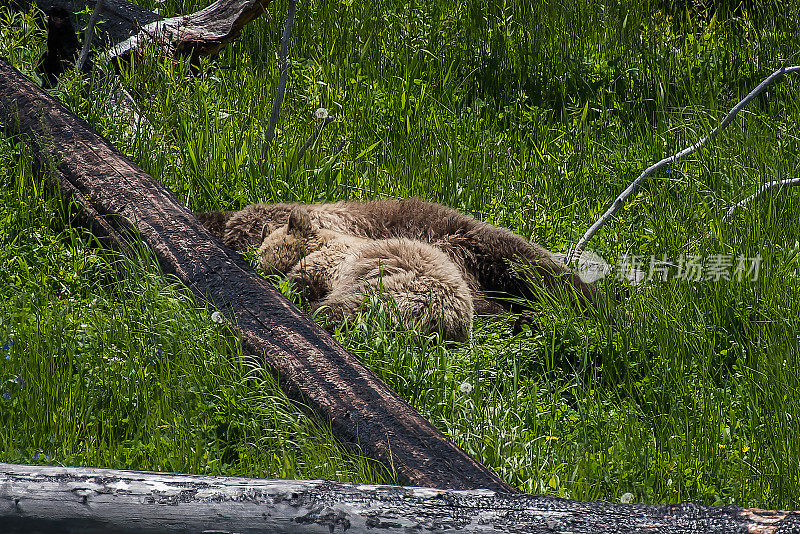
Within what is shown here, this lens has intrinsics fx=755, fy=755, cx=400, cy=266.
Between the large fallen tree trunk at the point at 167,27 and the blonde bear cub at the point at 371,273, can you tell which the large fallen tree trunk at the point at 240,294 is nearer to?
the blonde bear cub at the point at 371,273

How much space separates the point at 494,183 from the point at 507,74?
6.57ft

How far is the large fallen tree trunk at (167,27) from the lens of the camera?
23.4ft

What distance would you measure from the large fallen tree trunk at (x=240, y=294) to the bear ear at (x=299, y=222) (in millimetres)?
704

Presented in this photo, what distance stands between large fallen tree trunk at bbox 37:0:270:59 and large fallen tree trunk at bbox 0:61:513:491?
5.80 ft

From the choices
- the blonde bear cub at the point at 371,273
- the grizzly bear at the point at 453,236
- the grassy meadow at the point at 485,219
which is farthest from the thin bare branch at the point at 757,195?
the blonde bear cub at the point at 371,273

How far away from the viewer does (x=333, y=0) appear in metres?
8.90

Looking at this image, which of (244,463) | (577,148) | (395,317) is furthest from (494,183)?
(244,463)

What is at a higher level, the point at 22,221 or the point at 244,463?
the point at 22,221

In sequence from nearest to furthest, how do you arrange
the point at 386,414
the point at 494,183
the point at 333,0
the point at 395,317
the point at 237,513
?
the point at 237,513
the point at 386,414
the point at 395,317
the point at 494,183
the point at 333,0

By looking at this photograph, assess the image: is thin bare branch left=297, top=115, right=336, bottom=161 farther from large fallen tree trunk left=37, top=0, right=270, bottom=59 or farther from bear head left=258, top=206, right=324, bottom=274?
large fallen tree trunk left=37, top=0, right=270, bottom=59

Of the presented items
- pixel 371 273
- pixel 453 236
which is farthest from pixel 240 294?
pixel 453 236

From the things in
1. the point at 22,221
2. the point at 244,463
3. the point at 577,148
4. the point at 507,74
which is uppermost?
the point at 507,74

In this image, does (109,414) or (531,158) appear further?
(531,158)

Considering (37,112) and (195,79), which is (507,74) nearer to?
(195,79)
